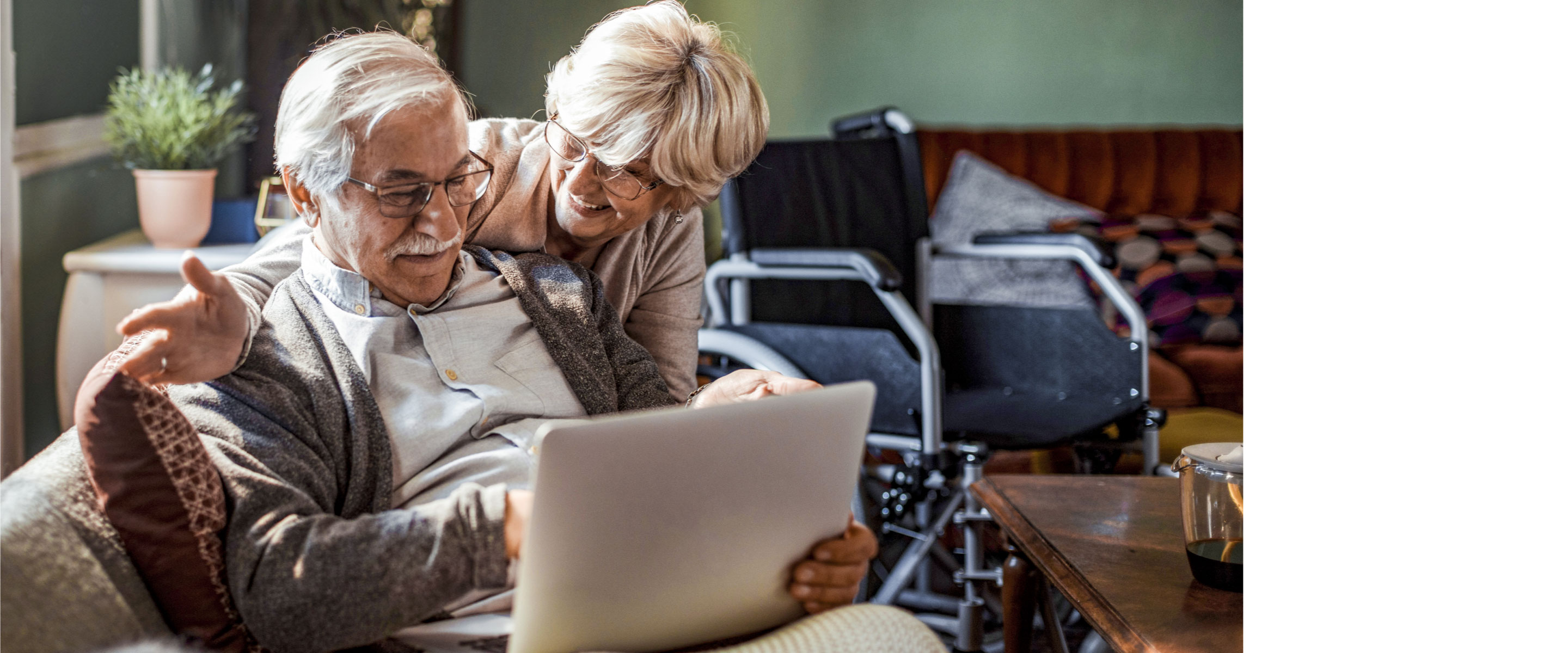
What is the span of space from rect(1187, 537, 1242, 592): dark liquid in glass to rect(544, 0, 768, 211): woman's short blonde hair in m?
0.61

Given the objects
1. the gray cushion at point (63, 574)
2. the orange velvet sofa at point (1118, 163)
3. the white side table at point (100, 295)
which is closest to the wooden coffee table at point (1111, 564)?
the gray cushion at point (63, 574)

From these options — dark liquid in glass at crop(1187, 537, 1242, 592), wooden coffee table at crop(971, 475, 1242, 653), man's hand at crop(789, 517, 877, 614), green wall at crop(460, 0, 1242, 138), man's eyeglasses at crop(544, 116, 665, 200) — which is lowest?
wooden coffee table at crop(971, 475, 1242, 653)

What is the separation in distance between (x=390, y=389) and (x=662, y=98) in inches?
15.7

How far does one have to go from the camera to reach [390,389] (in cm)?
100

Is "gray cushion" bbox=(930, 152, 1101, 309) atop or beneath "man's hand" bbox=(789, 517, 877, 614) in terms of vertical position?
atop

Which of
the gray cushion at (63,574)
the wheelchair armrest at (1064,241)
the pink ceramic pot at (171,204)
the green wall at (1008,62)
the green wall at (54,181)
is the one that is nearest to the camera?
the gray cushion at (63,574)

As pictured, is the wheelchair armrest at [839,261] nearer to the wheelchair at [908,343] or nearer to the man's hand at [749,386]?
the wheelchair at [908,343]

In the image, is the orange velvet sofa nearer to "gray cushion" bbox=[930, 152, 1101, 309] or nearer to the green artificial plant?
"gray cushion" bbox=[930, 152, 1101, 309]

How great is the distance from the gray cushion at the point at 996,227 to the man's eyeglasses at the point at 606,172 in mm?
1592

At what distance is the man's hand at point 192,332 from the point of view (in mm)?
776

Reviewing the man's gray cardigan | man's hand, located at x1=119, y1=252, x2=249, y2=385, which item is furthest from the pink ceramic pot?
man's hand, located at x1=119, y1=252, x2=249, y2=385

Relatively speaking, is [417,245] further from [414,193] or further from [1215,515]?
[1215,515]

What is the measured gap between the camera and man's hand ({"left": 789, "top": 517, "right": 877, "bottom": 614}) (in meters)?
0.87
